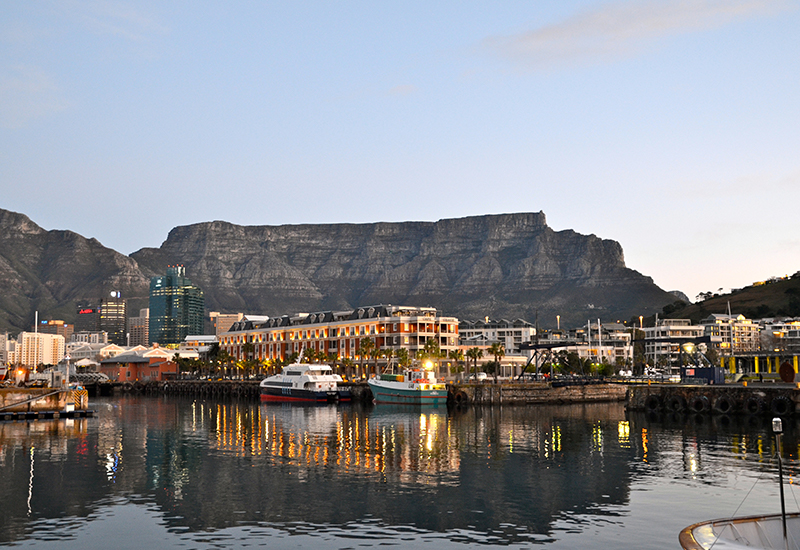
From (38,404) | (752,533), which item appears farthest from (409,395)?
(752,533)

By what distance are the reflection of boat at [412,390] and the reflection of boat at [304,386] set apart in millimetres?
12138

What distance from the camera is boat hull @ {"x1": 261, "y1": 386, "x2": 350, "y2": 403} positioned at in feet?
468

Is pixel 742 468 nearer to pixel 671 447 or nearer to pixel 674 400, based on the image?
pixel 671 447

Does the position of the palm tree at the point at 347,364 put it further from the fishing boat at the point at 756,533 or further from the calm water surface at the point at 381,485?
the fishing boat at the point at 756,533

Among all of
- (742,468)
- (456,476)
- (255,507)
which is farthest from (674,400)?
(255,507)

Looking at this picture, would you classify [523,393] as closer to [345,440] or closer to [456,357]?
[456,357]

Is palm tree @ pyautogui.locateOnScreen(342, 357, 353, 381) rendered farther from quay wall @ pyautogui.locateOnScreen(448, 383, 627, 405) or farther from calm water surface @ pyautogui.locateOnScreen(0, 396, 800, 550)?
calm water surface @ pyautogui.locateOnScreen(0, 396, 800, 550)

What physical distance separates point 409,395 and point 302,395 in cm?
2545

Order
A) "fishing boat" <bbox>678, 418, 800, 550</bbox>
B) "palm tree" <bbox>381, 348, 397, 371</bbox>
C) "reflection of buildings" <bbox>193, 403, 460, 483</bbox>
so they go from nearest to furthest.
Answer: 1. "fishing boat" <bbox>678, 418, 800, 550</bbox>
2. "reflection of buildings" <bbox>193, 403, 460, 483</bbox>
3. "palm tree" <bbox>381, 348, 397, 371</bbox>

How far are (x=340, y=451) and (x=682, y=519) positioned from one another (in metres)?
32.6

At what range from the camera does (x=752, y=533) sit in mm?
24688

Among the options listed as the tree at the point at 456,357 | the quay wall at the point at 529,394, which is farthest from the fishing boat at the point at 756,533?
the tree at the point at 456,357

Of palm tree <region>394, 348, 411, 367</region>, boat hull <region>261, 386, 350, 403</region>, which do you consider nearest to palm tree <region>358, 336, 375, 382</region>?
palm tree <region>394, 348, 411, 367</region>

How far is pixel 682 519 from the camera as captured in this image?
37.1m
